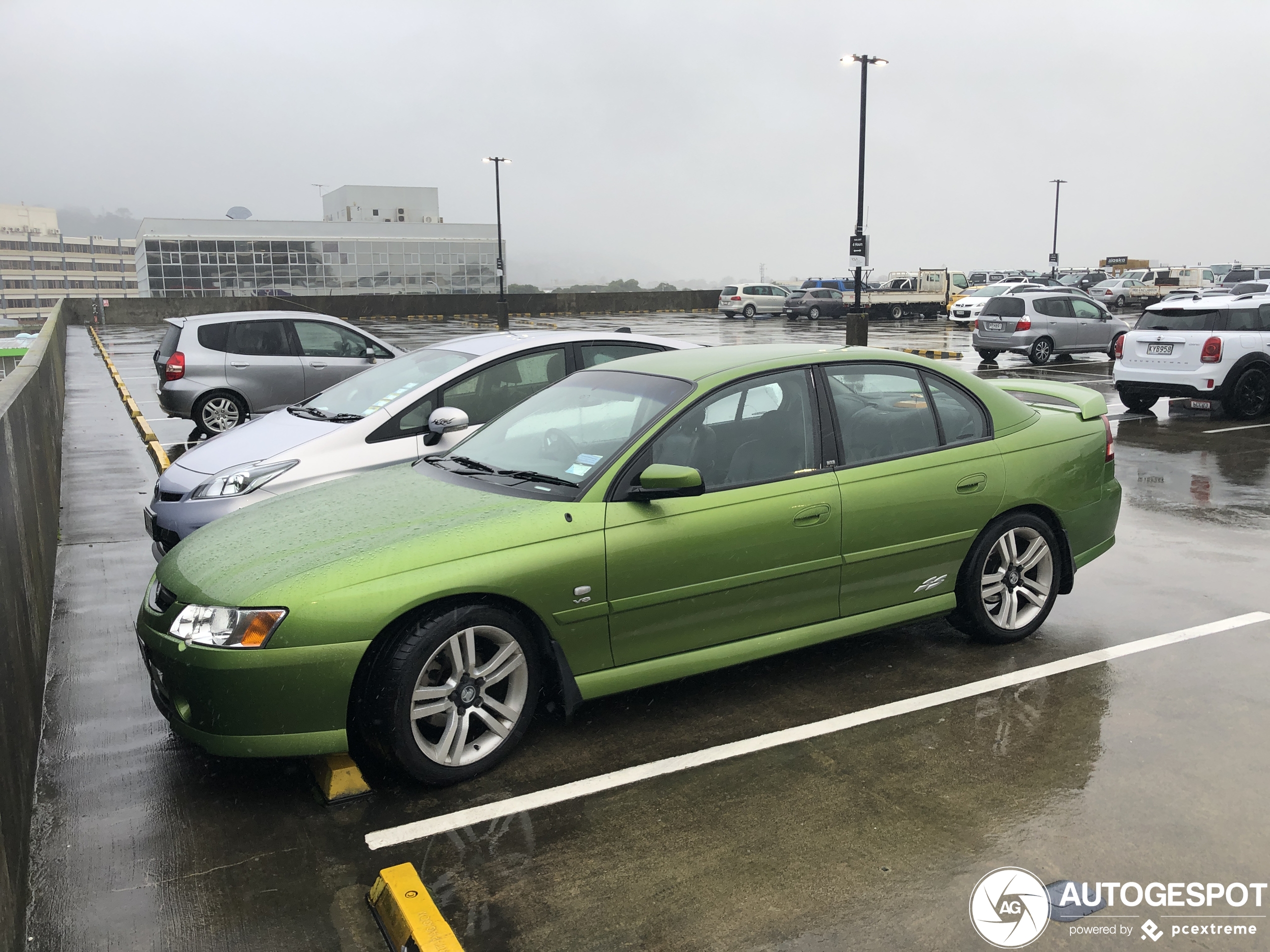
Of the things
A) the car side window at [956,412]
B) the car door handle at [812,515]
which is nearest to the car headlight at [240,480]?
the car door handle at [812,515]

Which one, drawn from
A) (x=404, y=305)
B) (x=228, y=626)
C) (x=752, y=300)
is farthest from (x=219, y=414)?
(x=752, y=300)

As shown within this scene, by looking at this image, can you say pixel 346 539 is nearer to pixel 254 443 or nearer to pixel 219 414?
pixel 254 443

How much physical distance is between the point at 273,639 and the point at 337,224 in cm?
8402

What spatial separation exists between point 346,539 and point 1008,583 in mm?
3327

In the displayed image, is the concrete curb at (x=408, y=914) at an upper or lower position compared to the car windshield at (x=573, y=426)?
lower

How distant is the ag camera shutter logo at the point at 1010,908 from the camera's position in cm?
303

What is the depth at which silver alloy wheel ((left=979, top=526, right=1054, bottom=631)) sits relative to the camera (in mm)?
5285

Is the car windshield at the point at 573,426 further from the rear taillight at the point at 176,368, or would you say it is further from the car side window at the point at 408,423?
the rear taillight at the point at 176,368

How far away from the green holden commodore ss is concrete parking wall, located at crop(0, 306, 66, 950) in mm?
496

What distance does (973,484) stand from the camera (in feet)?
16.8

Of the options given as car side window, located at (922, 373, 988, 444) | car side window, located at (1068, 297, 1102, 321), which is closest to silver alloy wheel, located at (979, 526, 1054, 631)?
car side window, located at (922, 373, 988, 444)

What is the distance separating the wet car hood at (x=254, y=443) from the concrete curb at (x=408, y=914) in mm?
3889

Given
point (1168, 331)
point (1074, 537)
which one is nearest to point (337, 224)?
point (1168, 331)

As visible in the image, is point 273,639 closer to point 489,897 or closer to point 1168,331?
point 489,897
